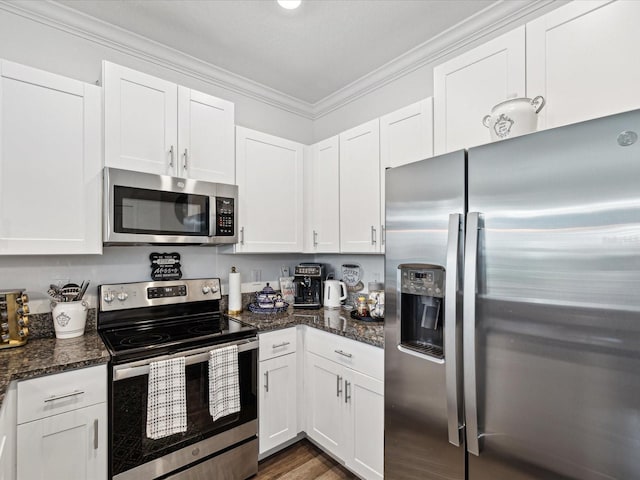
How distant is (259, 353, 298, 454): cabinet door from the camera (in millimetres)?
1988

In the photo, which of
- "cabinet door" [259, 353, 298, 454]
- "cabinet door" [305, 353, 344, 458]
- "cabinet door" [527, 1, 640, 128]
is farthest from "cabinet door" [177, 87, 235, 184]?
"cabinet door" [527, 1, 640, 128]

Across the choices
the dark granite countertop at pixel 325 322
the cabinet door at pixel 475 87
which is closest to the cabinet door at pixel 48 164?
the dark granite countertop at pixel 325 322

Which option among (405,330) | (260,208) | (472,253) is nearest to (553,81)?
(472,253)

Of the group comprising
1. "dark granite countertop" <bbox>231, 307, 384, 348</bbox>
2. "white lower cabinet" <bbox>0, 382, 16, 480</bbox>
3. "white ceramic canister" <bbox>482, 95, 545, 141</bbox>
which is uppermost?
"white ceramic canister" <bbox>482, 95, 545, 141</bbox>

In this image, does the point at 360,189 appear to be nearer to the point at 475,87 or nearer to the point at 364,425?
the point at 475,87

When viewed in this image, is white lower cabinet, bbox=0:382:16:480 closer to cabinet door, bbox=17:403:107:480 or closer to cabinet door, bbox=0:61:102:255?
cabinet door, bbox=17:403:107:480

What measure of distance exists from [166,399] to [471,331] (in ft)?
4.63

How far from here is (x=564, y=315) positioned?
0.92 m

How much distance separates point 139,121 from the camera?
183 cm

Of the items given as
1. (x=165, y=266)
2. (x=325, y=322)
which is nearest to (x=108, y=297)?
(x=165, y=266)

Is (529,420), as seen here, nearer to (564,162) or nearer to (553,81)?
(564,162)

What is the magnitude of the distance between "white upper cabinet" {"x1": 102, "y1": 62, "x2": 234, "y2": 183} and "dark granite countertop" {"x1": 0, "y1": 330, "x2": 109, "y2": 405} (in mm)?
957

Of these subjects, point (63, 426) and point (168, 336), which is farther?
point (168, 336)

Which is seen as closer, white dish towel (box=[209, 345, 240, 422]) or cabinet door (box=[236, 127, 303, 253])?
white dish towel (box=[209, 345, 240, 422])
